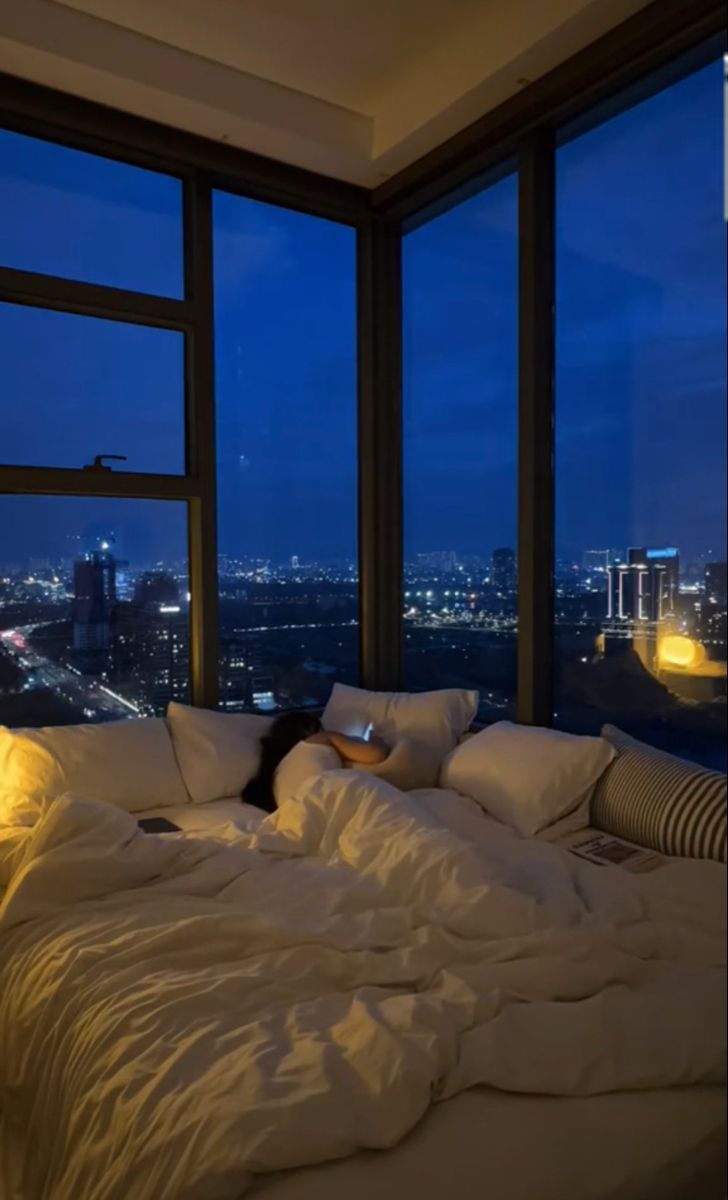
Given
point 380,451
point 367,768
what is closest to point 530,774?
point 367,768

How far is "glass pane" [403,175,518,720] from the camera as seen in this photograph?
8.81 feet

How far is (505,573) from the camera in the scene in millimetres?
2643

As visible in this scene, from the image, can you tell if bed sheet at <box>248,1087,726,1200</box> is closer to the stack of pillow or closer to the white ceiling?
the stack of pillow

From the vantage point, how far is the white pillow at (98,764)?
7.68ft

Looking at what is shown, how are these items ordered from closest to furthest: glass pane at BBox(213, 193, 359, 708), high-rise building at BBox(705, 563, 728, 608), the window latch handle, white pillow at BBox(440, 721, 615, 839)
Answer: high-rise building at BBox(705, 563, 728, 608), white pillow at BBox(440, 721, 615, 839), the window latch handle, glass pane at BBox(213, 193, 359, 708)

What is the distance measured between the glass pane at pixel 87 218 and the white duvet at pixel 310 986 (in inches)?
76.7

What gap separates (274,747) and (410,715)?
0.49m

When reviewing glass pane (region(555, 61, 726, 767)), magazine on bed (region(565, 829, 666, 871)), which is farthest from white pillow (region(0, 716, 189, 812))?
magazine on bed (region(565, 829, 666, 871))

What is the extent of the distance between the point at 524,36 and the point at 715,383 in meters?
2.14

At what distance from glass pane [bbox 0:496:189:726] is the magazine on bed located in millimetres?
1949

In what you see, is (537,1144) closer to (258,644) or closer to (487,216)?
(258,644)

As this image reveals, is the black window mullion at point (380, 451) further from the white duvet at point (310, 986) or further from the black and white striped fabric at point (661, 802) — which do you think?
the black and white striped fabric at point (661, 802)

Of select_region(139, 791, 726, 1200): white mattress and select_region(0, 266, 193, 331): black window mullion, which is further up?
select_region(0, 266, 193, 331): black window mullion

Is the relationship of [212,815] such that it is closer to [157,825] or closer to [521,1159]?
[157,825]
